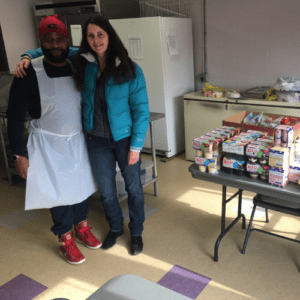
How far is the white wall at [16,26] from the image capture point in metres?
4.48

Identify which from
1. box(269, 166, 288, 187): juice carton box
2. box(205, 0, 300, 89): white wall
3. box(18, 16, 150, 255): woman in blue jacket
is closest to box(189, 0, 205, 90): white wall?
box(205, 0, 300, 89): white wall

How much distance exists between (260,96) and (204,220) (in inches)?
56.4

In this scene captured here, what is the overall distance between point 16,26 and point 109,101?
3.43 meters

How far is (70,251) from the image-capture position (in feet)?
7.30

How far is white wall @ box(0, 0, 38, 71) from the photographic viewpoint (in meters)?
4.48

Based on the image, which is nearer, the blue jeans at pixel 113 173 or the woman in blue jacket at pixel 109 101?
the woman in blue jacket at pixel 109 101

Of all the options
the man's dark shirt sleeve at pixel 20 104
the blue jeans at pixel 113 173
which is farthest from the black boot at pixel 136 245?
the man's dark shirt sleeve at pixel 20 104

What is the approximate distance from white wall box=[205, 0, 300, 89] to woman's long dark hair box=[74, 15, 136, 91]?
Answer: 2.18 metres

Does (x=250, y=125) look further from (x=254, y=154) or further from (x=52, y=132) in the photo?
(x=52, y=132)

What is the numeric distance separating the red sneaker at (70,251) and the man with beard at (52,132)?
0.01 meters

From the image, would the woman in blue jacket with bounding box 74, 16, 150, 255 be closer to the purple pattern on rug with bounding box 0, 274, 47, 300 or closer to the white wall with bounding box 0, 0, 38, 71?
the purple pattern on rug with bounding box 0, 274, 47, 300

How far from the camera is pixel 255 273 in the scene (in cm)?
200

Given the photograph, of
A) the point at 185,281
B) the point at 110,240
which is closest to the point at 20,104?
the point at 110,240

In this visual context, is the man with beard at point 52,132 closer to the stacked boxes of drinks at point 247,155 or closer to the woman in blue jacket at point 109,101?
the woman in blue jacket at point 109,101
